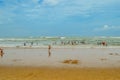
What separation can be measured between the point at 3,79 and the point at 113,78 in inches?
187

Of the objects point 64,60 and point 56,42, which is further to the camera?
point 56,42

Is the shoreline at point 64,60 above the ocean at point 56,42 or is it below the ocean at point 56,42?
below

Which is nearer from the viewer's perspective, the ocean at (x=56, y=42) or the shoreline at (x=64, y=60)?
the shoreline at (x=64, y=60)

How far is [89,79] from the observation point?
443 inches

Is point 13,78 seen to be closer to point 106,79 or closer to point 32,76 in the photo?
point 32,76

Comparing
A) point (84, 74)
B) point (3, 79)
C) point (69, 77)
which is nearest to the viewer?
point (3, 79)

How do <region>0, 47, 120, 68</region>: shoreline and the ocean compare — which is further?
the ocean

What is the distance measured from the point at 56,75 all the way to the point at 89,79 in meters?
1.77

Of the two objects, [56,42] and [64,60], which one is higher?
[56,42]

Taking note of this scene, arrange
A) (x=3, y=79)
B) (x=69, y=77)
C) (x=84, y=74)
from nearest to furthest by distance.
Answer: (x=3, y=79) → (x=69, y=77) → (x=84, y=74)

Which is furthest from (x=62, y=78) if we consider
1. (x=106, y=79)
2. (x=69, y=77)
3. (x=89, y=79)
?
(x=106, y=79)

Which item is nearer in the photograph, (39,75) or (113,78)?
(113,78)

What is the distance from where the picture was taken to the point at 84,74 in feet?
41.0

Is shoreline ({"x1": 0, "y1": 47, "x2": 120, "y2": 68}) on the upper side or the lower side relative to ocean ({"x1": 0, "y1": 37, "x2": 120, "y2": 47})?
lower
